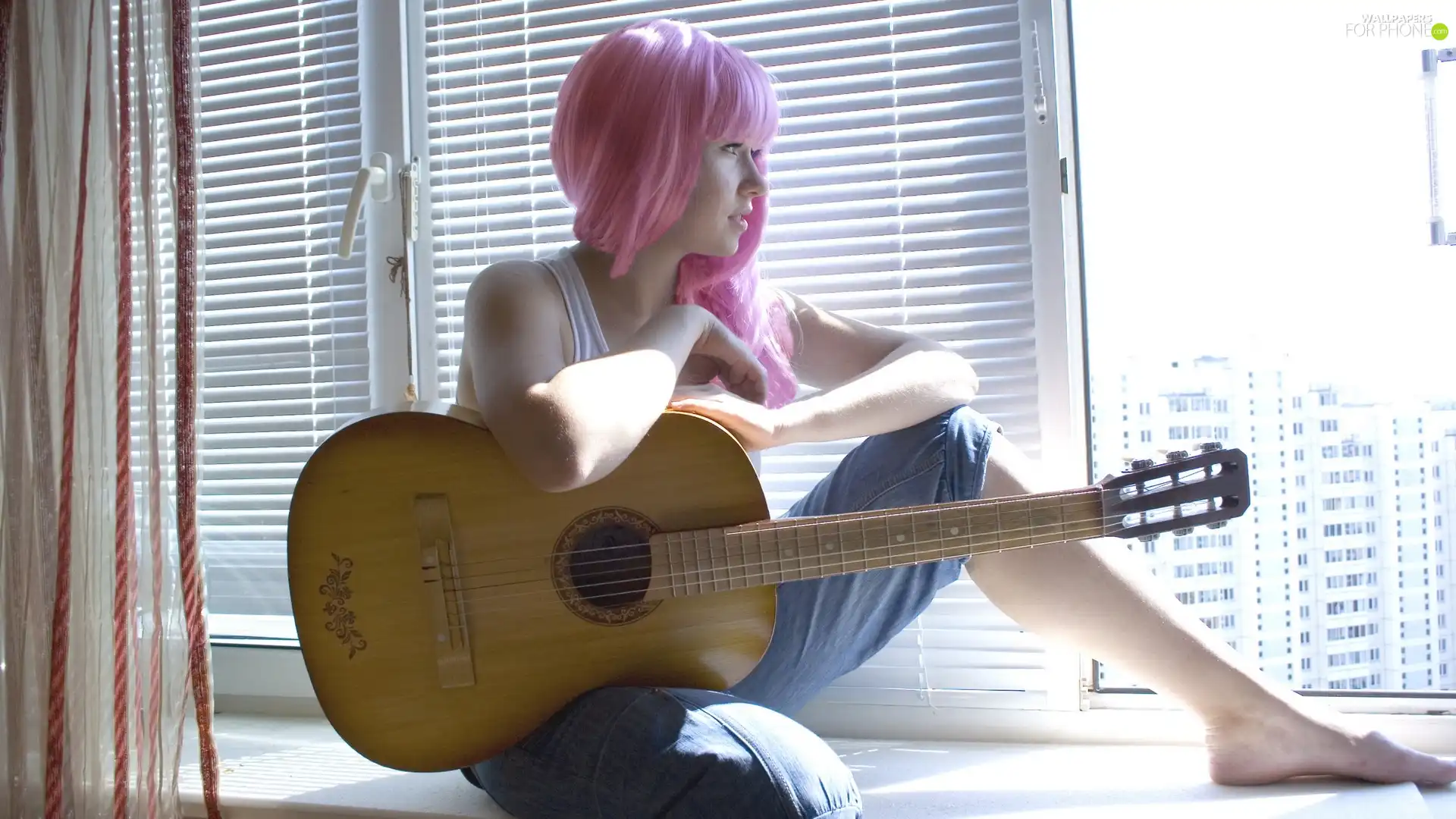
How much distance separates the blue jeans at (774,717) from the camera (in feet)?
3.01

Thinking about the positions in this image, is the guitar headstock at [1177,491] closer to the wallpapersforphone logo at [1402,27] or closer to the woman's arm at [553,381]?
the woman's arm at [553,381]

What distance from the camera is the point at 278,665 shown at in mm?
1617

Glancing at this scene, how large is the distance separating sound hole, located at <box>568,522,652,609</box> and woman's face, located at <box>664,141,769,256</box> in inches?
13.9

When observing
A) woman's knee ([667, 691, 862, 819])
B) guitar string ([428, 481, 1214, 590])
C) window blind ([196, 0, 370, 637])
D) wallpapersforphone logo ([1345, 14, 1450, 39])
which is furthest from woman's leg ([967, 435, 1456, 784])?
window blind ([196, 0, 370, 637])

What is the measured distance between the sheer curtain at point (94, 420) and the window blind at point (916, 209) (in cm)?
66

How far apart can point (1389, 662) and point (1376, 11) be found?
84cm

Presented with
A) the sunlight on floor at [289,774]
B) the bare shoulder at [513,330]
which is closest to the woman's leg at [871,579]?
the bare shoulder at [513,330]

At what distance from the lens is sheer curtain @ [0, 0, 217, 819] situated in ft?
4.01

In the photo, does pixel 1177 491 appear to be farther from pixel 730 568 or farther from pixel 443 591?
pixel 443 591

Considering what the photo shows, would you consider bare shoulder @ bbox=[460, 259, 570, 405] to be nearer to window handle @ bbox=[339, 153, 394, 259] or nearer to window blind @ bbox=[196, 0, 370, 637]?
window handle @ bbox=[339, 153, 394, 259]

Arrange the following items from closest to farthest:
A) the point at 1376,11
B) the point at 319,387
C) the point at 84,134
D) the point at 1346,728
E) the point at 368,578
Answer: the point at 368,578
the point at 1346,728
the point at 84,134
the point at 1376,11
the point at 319,387

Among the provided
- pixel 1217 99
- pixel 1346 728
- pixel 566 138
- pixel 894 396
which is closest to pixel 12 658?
pixel 566 138

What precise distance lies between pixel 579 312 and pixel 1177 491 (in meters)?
0.64

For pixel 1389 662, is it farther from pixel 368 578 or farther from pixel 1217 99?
pixel 368 578
